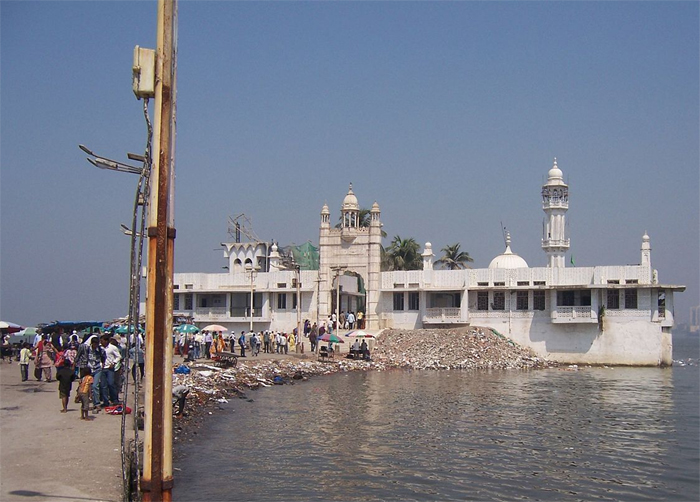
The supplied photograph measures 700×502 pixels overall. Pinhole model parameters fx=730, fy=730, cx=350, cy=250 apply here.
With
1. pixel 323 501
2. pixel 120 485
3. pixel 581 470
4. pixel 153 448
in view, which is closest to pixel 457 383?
pixel 581 470

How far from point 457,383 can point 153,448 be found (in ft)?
86.6

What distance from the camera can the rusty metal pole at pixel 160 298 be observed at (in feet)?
24.7

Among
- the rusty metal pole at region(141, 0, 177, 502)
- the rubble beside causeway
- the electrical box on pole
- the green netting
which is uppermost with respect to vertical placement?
the green netting

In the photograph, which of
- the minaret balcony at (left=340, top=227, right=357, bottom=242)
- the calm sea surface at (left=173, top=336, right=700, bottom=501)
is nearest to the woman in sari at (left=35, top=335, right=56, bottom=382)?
the calm sea surface at (left=173, top=336, right=700, bottom=501)

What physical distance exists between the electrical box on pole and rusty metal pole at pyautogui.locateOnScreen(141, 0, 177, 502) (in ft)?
0.18

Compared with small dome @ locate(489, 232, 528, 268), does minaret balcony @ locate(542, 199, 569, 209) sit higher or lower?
higher

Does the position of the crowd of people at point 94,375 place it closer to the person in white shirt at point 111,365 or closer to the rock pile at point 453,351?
the person in white shirt at point 111,365

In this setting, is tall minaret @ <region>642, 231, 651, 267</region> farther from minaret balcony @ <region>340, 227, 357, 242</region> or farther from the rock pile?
minaret balcony @ <region>340, 227, 357, 242</region>

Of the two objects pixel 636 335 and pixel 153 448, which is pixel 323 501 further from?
pixel 636 335

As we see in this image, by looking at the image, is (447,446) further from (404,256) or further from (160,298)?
(404,256)

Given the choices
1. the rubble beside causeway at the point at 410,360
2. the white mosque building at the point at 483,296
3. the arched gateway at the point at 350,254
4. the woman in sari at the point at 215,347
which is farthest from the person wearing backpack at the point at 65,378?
the arched gateway at the point at 350,254

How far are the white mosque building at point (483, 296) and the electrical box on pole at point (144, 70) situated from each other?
3564 centimetres

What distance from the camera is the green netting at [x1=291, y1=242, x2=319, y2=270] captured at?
59.0m

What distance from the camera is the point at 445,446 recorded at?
18141 mm
